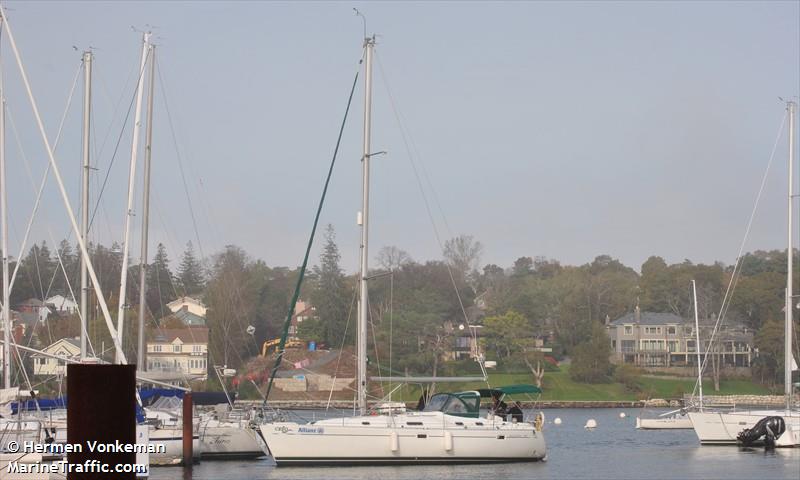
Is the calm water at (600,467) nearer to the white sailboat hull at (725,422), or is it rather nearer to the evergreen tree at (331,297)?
the white sailboat hull at (725,422)

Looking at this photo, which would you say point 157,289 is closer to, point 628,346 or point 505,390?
point 628,346

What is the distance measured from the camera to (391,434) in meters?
36.2

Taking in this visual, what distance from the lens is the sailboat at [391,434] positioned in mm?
36062

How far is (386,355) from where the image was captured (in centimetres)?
9856

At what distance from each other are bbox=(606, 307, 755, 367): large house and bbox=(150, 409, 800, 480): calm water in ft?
254

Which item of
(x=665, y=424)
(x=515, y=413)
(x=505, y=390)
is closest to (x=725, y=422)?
(x=515, y=413)

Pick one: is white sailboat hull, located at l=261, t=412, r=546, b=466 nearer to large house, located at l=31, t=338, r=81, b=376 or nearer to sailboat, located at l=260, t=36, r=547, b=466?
sailboat, located at l=260, t=36, r=547, b=466

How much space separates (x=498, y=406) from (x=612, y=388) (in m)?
80.9

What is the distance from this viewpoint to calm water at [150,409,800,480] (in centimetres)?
3484

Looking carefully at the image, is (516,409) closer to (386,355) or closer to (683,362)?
(386,355)

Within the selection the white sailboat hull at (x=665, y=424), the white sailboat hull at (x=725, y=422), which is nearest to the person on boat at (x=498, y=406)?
the white sailboat hull at (x=725, y=422)

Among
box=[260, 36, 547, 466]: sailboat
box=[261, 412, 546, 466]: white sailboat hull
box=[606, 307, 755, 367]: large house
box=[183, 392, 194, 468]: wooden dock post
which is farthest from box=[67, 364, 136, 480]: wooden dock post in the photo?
box=[606, 307, 755, 367]: large house

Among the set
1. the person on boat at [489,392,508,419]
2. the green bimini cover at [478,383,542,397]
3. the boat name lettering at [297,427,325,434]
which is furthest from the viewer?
the green bimini cover at [478,383,542,397]

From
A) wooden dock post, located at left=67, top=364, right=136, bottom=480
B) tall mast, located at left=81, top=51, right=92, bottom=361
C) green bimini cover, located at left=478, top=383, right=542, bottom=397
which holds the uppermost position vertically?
tall mast, located at left=81, top=51, right=92, bottom=361
